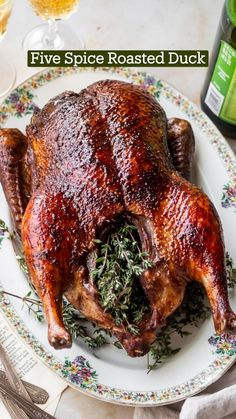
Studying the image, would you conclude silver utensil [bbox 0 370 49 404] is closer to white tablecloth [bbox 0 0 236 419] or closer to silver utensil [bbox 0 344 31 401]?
silver utensil [bbox 0 344 31 401]

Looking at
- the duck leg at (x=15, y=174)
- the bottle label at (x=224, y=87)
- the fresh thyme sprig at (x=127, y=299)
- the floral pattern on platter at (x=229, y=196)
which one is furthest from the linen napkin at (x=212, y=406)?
the bottle label at (x=224, y=87)

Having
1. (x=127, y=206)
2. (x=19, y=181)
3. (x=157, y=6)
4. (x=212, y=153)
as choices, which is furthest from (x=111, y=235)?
(x=157, y=6)

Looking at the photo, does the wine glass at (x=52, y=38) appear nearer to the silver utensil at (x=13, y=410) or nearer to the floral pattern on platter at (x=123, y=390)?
the floral pattern on platter at (x=123, y=390)

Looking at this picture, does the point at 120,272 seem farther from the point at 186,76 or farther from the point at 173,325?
the point at 186,76

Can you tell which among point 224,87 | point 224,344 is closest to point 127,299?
point 224,344

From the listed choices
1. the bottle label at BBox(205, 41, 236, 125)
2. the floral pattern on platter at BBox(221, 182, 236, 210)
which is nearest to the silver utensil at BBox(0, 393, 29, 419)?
the floral pattern on platter at BBox(221, 182, 236, 210)

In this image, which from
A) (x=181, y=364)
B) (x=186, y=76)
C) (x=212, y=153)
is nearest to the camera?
(x=181, y=364)
